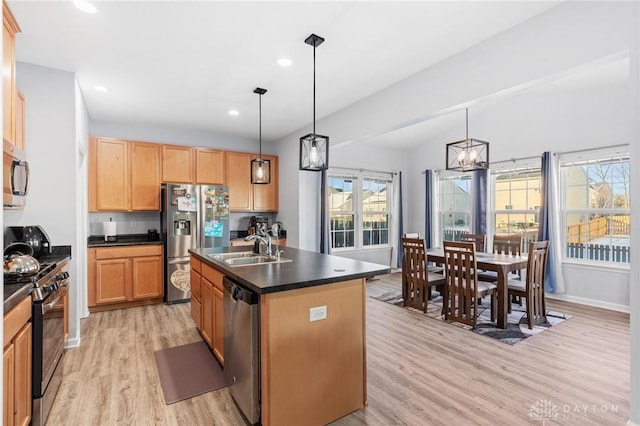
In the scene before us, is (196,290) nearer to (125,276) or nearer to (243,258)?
(243,258)

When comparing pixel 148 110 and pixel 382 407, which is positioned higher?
pixel 148 110

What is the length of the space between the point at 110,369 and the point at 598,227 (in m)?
6.17

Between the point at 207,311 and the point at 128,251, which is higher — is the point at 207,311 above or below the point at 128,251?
below

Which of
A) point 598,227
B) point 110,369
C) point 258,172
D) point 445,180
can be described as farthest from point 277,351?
point 445,180

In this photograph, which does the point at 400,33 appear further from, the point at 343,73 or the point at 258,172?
the point at 258,172

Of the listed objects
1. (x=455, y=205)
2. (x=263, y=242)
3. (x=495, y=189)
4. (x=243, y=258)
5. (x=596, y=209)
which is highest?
(x=495, y=189)

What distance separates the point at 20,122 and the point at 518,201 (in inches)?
257

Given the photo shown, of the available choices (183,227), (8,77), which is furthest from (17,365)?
(183,227)

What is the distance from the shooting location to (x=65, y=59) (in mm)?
3004

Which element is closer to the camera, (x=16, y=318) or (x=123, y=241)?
(x=16, y=318)

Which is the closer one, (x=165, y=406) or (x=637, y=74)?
(x=637, y=74)

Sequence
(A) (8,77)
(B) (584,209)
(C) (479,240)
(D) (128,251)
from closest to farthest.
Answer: (A) (8,77), (D) (128,251), (B) (584,209), (C) (479,240)

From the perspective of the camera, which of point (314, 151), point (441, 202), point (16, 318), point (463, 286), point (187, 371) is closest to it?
point (16, 318)

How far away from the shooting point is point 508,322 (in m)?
3.85
